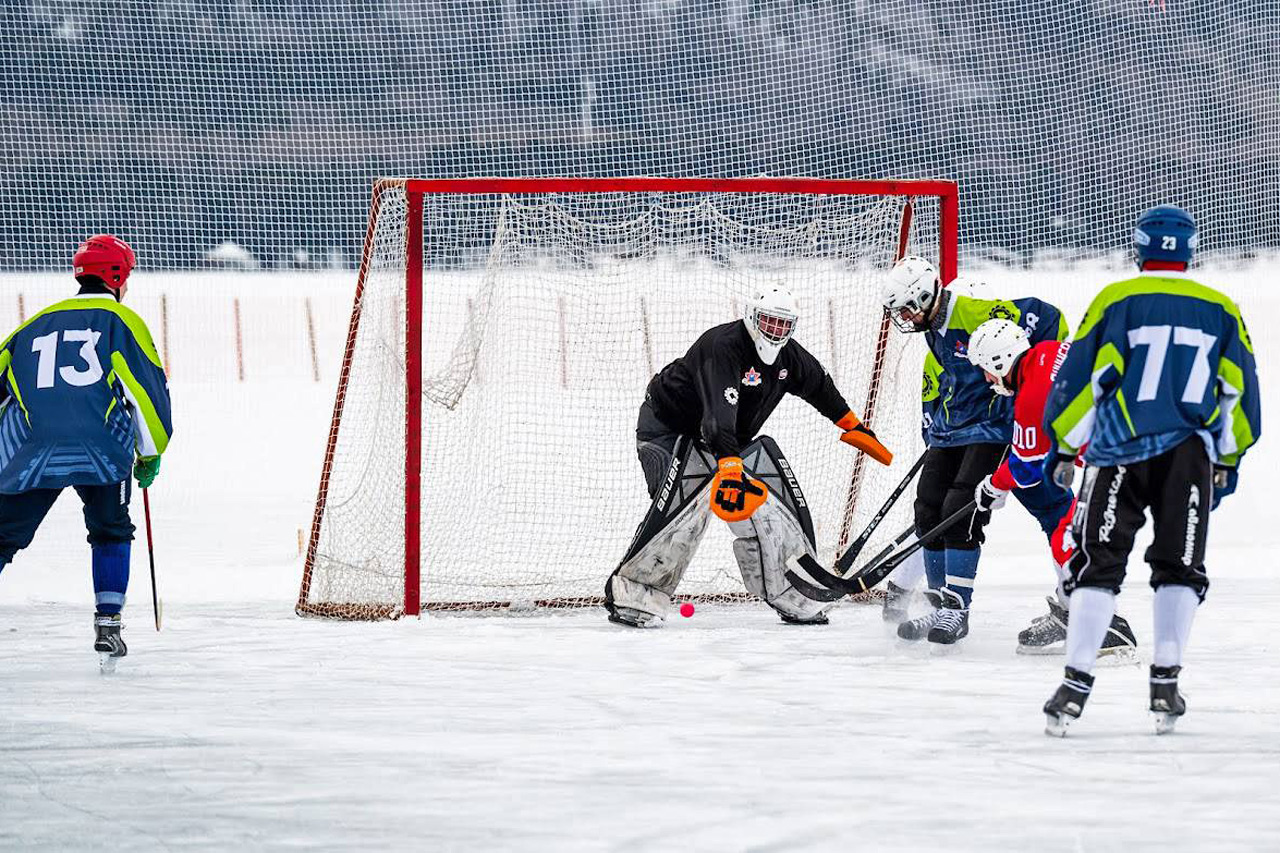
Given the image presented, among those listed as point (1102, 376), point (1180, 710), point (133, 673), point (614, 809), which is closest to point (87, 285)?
point (133, 673)

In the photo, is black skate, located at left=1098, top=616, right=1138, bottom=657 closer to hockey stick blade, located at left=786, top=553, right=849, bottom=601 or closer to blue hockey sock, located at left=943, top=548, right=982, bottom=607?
blue hockey sock, located at left=943, top=548, right=982, bottom=607

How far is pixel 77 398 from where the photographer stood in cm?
375

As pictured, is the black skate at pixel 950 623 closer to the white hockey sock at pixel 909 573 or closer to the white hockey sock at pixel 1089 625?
the white hockey sock at pixel 909 573

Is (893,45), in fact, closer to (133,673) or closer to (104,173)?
(104,173)

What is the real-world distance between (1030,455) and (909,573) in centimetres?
76

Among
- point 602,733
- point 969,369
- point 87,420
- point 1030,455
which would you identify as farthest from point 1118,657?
point 87,420

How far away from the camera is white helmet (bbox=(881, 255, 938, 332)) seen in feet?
14.0

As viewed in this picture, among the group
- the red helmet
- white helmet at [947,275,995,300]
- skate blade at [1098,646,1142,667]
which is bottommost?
skate blade at [1098,646,1142,667]

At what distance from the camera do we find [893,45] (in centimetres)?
1694

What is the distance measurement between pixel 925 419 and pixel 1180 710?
1.47 m

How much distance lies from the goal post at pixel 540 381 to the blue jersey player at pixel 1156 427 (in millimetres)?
1881

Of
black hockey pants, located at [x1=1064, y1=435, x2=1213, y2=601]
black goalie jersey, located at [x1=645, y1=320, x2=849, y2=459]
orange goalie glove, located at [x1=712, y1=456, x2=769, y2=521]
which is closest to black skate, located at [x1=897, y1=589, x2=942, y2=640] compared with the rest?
orange goalie glove, located at [x1=712, y1=456, x2=769, y2=521]

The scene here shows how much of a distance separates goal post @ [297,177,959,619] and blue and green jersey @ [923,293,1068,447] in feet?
2.49

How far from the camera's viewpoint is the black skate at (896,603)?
462 cm
